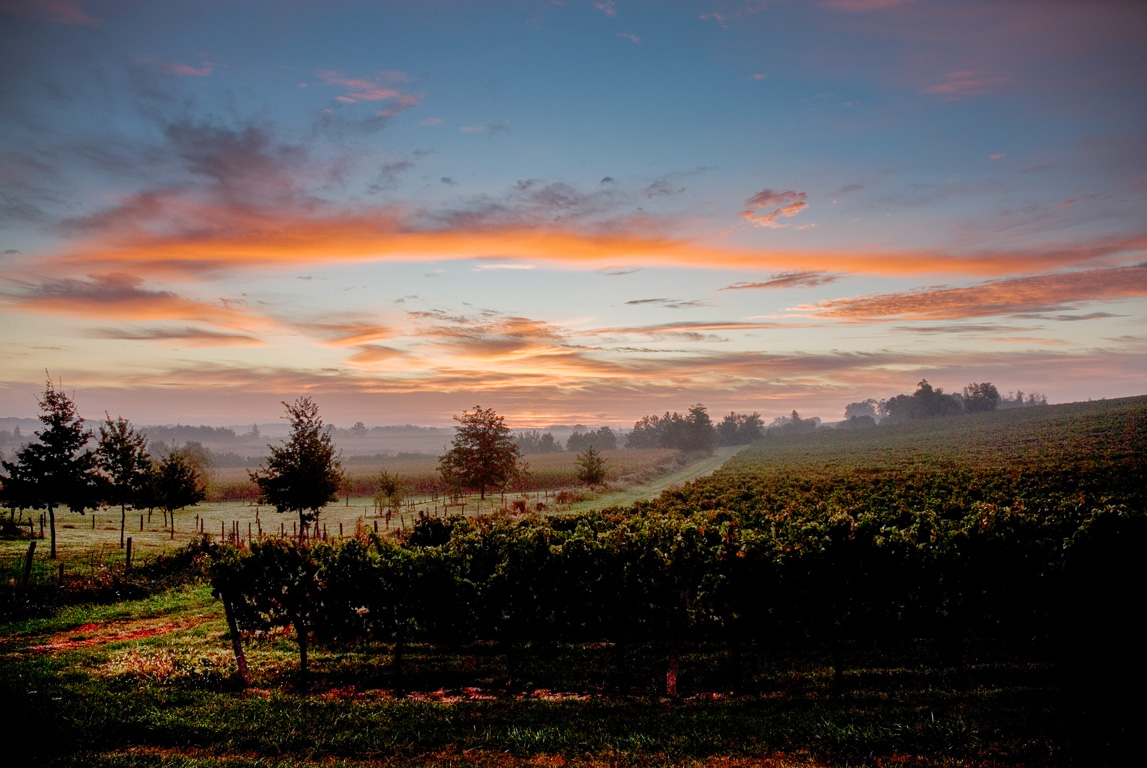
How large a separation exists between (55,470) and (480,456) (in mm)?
30850

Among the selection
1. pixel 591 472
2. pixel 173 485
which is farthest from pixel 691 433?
pixel 173 485

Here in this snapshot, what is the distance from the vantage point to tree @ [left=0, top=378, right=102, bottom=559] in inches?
1194

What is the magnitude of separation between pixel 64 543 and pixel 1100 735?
43.1 meters

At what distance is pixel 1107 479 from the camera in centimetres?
3431

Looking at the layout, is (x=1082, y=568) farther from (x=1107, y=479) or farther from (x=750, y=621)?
(x=1107, y=479)

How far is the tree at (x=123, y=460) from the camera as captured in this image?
40.9m

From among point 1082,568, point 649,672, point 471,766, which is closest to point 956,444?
point 1082,568

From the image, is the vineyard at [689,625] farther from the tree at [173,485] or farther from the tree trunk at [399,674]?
the tree at [173,485]

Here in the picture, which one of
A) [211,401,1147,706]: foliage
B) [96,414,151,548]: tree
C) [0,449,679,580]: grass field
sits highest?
[96,414,151,548]: tree

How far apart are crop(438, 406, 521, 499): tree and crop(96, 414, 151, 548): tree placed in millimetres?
23520

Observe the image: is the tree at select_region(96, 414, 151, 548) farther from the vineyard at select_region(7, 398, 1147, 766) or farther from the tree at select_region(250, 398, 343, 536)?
the vineyard at select_region(7, 398, 1147, 766)

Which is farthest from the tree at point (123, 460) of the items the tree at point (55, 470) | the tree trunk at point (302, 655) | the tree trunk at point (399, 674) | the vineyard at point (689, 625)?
the tree trunk at point (399, 674)

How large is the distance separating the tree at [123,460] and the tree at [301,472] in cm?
1589

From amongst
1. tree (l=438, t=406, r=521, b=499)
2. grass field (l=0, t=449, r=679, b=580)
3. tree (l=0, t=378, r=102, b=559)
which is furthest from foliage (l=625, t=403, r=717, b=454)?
tree (l=0, t=378, r=102, b=559)
